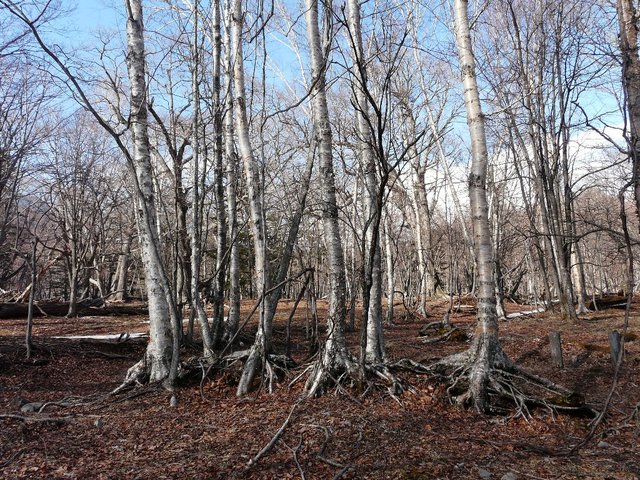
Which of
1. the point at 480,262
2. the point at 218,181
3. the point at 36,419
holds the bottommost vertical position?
the point at 36,419

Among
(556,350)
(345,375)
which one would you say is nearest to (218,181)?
(345,375)

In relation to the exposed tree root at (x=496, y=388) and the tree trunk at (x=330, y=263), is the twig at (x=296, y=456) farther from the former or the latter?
the exposed tree root at (x=496, y=388)

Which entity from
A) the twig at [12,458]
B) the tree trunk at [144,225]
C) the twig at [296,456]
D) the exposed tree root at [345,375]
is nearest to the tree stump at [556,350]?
the exposed tree root at [345,375]

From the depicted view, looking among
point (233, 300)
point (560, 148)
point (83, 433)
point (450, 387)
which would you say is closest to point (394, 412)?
point (450, 387)

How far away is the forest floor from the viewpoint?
378cm

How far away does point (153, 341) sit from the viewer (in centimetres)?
638

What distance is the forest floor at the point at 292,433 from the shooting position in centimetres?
378

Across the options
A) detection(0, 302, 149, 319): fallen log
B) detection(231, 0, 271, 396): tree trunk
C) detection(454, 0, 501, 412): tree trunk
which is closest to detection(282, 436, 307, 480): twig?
detection(231, 0, 271, 396): tree trunk

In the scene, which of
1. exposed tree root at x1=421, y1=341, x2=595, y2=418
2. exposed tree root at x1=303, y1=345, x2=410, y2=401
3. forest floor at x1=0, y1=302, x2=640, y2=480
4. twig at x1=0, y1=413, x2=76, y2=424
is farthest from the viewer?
exposed tree root at x1=303, y1=345, x2=410, y2=401

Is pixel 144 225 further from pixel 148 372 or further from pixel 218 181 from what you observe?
pixel 218 181

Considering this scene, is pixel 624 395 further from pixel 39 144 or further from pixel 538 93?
pixel 39 144

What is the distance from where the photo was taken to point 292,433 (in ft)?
14.8

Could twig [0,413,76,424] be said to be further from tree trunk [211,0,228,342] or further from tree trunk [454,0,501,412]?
tree trunk [454,0,501,412]

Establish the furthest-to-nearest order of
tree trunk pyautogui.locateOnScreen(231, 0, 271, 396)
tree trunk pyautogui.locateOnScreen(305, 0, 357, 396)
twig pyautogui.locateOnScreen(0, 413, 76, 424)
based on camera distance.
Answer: tree trunk pyautogui.locateOnScreen(231, 0, 271, 396) → tree trunk pyautogui.locateOnScreen(305, 0, 357, 396) → twig pyautogui.locateOnScreen(0, 413, 76, 424)
